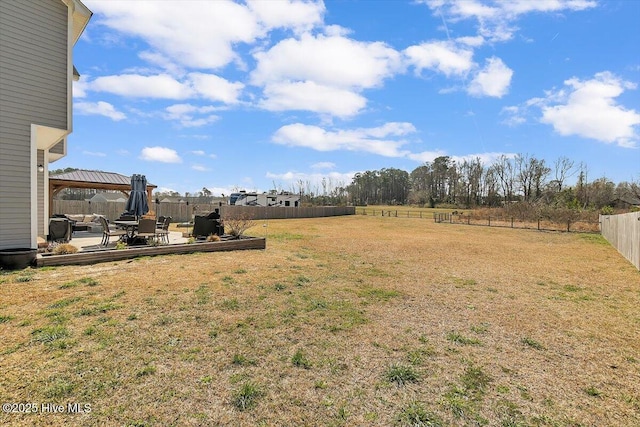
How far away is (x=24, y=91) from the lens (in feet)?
21.5

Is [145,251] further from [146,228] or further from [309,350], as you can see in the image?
[309,350]

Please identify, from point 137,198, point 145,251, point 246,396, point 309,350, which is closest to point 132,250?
point 145,251

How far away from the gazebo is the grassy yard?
871 centimetres

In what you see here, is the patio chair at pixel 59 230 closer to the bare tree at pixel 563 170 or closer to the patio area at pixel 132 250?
the patio area at pixel 132 250

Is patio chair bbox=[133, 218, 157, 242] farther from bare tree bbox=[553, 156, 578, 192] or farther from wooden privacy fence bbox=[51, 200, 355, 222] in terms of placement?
bare tree bbox=[553, 156, 578, 192]

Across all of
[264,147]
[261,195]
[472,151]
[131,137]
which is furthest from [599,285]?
[472,151]

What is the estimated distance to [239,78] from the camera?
14312 mm

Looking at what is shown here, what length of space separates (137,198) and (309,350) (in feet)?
35.6

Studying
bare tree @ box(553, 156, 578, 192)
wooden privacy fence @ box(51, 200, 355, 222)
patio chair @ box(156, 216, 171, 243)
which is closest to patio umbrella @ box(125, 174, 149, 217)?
patio chair @ box(156, 216, 171, 243)

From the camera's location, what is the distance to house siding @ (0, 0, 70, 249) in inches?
248

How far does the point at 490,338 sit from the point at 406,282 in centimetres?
265

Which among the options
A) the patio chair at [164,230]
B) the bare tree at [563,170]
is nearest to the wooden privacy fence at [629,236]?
the patio chair at [164,230]

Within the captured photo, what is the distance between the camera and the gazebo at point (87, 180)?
1266 centimetres

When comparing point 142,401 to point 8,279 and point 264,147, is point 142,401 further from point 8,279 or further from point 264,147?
point 264,147
